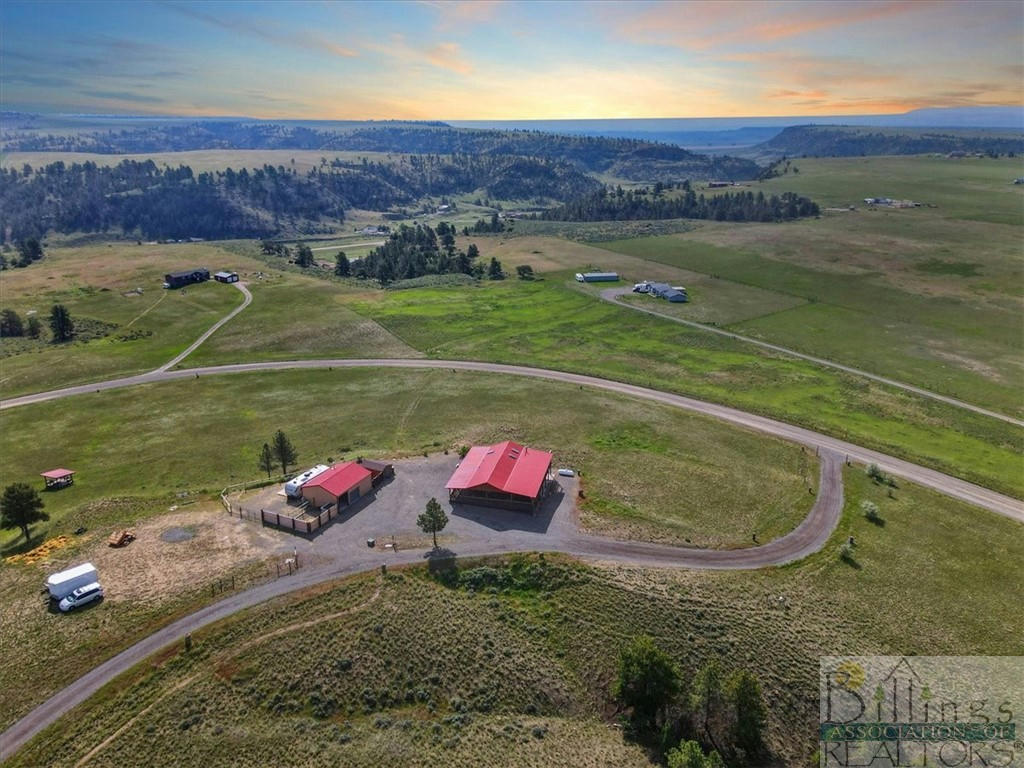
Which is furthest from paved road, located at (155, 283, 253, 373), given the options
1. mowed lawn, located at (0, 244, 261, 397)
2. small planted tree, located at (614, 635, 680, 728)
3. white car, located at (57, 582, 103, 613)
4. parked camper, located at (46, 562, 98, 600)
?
small planted tree, located at (614, 635, 680, 728)

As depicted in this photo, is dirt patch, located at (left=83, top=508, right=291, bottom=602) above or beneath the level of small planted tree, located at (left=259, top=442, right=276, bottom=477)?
beneath

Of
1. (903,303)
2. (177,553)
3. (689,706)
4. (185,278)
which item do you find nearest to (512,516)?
(689,706)

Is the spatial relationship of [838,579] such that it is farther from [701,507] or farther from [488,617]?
[488,617]

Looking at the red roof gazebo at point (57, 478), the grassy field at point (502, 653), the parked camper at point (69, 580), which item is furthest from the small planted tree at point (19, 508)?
the grassy field at point (502, 653)

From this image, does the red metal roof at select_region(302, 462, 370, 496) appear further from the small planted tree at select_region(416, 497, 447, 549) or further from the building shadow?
the small planted tree at select_region(416, 497, 447, 549)

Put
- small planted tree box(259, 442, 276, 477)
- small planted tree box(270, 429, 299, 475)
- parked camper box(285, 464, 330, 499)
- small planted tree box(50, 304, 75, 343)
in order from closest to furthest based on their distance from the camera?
parked camper box(285, 464, 330, 499)
small planted tree box(270, 429, 299, 475)
small planted tree box(259, 442, 276, 477)
small planted tree box(50, 304, 75, 343)

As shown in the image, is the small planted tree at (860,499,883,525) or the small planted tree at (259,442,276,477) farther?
the small planted tree at (259,442,276,477)

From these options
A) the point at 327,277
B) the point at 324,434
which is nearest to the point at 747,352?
the point at 324,434
